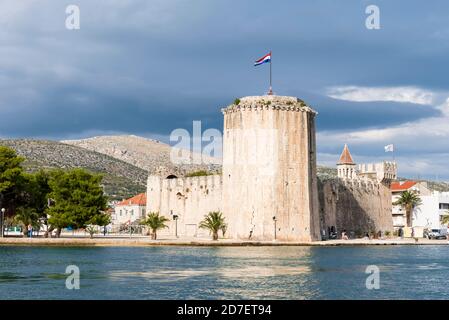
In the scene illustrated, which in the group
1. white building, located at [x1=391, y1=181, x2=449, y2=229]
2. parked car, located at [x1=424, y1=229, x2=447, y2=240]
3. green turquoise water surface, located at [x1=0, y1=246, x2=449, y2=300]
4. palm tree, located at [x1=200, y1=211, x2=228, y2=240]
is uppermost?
white building, located at [x1=391, y1=181, x2=449, y2=229]

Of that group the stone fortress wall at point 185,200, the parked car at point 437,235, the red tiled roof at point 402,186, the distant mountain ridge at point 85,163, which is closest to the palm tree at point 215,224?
the stone fortress wall at point 185,200

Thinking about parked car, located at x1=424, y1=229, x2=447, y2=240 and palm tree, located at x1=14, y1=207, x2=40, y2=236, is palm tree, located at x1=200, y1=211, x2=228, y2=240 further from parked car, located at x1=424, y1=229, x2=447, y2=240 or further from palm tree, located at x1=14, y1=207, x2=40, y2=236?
parked car, located at x1=424, y1=229, x2=447, y2=240

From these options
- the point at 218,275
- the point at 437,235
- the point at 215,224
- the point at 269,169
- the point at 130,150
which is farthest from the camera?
the point at 130,150

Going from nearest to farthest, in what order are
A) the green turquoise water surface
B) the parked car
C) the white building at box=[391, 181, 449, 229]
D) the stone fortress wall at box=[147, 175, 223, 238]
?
the green turquoise water surface, the stone fortress wall at box=[147, 175, 223, 238], the parked car, the white building at box=[391, 181, 449, 229]

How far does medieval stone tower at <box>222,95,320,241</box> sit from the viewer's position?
170 feet

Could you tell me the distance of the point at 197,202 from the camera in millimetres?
60938

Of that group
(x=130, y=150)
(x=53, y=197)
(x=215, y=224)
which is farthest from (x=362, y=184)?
(x=130, y=150)

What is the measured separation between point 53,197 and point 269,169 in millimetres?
15457

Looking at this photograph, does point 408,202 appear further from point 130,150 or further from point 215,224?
point 130,150

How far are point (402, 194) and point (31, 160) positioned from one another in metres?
72.6

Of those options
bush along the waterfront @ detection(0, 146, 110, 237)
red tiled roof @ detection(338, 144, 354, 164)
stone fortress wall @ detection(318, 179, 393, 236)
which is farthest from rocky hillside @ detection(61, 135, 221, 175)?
bush along the waterfront @ detection(0, 146, 110, 237)

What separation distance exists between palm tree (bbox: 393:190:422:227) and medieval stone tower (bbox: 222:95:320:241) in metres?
28.8

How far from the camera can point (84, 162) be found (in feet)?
463
